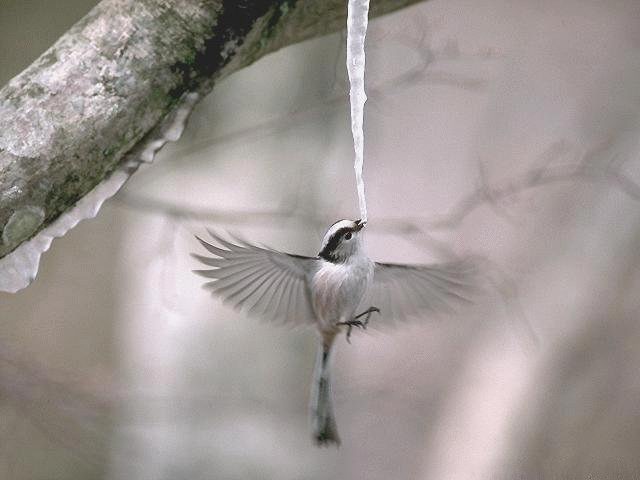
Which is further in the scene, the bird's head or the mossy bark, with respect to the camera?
the bird's head

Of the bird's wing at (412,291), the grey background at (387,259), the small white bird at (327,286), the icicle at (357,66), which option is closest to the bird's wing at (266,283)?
the small white bird at (327,286)

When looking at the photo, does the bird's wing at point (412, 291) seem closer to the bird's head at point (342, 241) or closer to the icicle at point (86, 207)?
the bird's head at point (342, 241)

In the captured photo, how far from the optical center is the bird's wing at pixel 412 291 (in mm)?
1366

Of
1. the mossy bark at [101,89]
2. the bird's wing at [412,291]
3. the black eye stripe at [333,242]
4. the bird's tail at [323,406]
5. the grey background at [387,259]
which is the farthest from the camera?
the grey background at [387,259]

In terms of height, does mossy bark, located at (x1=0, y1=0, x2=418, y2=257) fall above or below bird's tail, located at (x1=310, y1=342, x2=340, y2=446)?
above

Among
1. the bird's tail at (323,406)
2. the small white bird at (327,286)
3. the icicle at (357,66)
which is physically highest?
the icicle at (357,66)

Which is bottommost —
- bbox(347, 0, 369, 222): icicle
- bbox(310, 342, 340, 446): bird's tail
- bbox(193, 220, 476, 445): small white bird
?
bbox(310, 342, 340, 446): bird's tail

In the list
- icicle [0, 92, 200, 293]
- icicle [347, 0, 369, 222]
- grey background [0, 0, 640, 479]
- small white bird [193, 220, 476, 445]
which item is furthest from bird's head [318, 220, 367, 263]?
grey background [0, 0, 640, 479]

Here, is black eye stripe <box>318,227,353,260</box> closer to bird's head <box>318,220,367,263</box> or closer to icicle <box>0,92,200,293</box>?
bird's head <box>318,220,367,263</box>

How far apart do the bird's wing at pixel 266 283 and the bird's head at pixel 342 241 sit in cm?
4

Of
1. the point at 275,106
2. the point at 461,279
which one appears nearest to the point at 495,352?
the point at 275,106

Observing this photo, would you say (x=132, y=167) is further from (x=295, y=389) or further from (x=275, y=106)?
(x=295, y=389)

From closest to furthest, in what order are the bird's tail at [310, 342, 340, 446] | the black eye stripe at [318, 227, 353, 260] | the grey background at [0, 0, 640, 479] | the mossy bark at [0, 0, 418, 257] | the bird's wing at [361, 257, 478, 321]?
the mossy bark at [0, 0, 418, 257], the black eye stripe at [318, 227, 353, 260], the bird's wing at [361, 257, 478, 321], the bird's tail at [310, 342, 340, 446], the grey background at [0, 0, 640, 479]

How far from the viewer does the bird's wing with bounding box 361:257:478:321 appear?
53.8 inches
